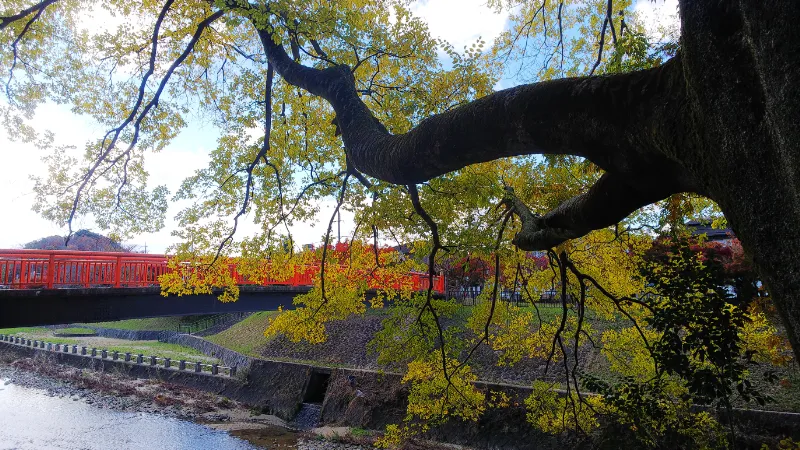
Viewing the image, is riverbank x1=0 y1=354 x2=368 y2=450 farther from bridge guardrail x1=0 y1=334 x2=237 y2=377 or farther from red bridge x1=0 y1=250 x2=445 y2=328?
red bridge x1=0 y1=250 x2=445 y2=328

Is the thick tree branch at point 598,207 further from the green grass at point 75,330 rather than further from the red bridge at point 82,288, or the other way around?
the green grass at point 75,330

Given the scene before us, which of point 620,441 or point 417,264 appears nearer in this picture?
point 620,441

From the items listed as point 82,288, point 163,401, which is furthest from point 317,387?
point 82,288

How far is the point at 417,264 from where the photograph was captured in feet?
25.5

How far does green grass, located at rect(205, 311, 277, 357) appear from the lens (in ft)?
70.7

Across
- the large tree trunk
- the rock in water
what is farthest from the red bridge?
the large tree trunk

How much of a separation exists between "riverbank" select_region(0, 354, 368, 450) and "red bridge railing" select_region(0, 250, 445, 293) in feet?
19.2

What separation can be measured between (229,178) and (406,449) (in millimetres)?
7748

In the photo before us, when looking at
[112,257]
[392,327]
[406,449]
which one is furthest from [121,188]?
[406,449]

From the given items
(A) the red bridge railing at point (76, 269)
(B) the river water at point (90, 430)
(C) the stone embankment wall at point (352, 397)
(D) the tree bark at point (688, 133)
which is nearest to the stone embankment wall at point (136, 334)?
(C) the stone embankment wall at point (352, 397)

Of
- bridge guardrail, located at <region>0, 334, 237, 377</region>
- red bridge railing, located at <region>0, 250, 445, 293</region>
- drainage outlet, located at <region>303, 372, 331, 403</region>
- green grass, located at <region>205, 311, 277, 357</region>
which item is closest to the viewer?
red bridge railing, located at <region>0, 250, 445, 293</region>

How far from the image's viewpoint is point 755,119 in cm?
159

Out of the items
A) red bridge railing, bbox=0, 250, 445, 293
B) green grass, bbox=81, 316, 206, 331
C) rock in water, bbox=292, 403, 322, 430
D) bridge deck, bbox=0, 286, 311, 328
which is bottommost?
rock in water, bbox=292, 403, 322, 430

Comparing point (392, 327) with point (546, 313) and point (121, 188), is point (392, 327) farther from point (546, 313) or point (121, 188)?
point (546, 313)
